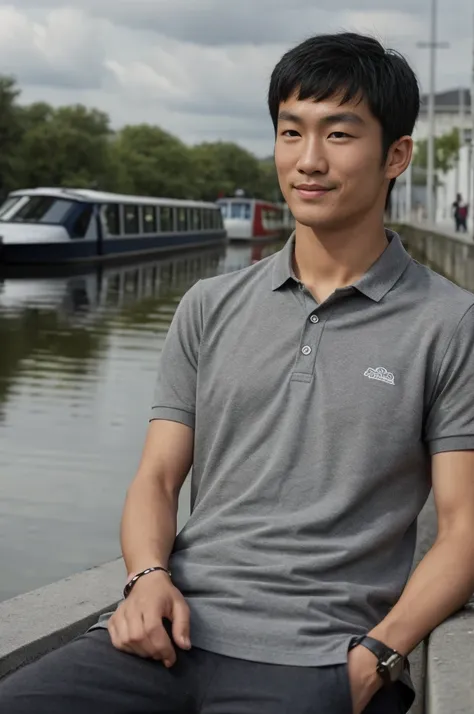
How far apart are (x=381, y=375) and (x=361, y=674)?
528 millimetres

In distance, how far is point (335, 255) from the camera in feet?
8.78

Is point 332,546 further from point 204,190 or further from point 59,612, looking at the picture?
point 204,190

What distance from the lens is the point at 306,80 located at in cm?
260

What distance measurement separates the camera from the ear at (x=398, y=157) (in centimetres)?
270

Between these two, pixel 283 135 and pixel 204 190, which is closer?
pixel 283 135

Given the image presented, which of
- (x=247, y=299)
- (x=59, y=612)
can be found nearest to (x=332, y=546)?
(x=247, y=299)

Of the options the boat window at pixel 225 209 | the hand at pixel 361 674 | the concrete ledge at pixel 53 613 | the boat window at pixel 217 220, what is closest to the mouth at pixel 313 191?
the hand at pixel 361 674

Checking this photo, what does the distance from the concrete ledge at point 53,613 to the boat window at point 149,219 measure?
40811 mm

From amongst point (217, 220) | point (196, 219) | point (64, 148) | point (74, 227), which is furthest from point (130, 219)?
point (64, 148)

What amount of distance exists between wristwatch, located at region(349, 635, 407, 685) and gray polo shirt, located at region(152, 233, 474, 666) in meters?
0.03

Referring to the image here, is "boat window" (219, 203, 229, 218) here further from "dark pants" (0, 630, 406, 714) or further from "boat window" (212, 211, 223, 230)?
"dark pants" (0, 630, 406, 714)

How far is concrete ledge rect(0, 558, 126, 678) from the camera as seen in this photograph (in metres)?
3.39

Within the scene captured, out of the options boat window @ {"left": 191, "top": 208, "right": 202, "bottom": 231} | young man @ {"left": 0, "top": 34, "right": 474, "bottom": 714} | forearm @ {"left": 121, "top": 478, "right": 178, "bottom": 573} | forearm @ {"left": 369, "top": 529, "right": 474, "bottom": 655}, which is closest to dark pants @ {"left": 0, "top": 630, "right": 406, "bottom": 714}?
young man @ {"left": 0, "top": 34, "right": 474, "bottom": 714}

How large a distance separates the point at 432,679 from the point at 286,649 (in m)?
0.25
